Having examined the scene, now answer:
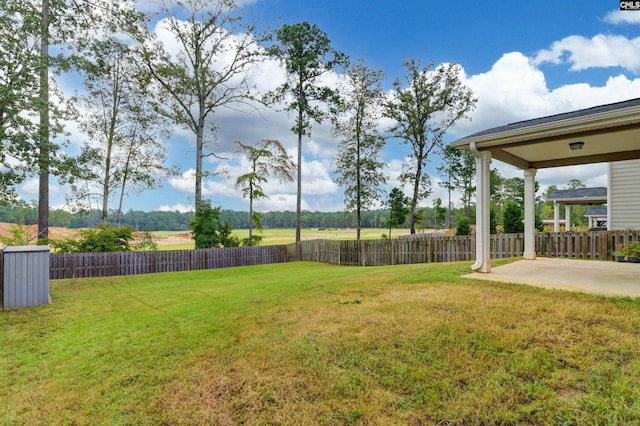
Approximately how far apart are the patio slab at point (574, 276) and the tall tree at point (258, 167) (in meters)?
12.5

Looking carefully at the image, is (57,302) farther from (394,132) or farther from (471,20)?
(394,132)

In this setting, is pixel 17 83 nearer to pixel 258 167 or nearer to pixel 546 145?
pixel 258 167

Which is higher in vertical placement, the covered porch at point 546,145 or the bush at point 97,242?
the covered porch at point 546,145

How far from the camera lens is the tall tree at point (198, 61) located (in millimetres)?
15766

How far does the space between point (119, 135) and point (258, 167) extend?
714 cm

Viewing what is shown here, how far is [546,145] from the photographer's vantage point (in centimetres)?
618

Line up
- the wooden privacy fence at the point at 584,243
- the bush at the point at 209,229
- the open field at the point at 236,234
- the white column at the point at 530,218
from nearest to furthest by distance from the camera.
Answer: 1. the white column at the point at 530,218
2. the wooden privacy fence at the point at 584,243
3. the bush at the point at 209,229
4. the open field at the point at 236,234

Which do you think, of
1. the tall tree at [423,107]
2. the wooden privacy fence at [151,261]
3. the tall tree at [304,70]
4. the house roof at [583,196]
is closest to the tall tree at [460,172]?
the tall tree at [423,107]

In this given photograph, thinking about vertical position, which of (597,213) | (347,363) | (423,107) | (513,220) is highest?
(423,107)

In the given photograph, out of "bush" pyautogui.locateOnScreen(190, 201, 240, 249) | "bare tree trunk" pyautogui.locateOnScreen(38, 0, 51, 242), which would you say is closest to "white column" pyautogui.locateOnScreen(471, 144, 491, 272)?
"bush" pyautogui.locateOnScreen(190, 201, 240, 249)

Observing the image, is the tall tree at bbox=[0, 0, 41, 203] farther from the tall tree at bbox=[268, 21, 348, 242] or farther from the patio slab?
the patio slab

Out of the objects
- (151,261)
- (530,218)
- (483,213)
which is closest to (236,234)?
(151,261)

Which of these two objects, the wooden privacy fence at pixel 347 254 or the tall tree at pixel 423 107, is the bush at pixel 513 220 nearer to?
the tall tree at pixel 423 107

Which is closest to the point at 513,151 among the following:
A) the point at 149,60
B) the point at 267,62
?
the point at 267,62
